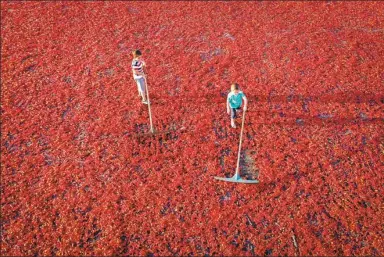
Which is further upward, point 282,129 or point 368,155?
point 282,129

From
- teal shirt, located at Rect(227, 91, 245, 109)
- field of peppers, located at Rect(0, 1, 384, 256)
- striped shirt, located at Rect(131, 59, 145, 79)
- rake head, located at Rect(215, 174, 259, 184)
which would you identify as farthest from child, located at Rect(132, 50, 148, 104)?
rake head, located at Rect(215, 174, 259, 184)

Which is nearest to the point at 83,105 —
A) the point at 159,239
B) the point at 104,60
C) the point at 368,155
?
the point at 104,60

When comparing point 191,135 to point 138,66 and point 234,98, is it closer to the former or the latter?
point 234,98

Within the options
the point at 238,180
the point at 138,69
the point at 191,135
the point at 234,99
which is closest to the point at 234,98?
the point at 234,99

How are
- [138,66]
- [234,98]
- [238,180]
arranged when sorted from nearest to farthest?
[238,180] < [234,98] < [138,66]

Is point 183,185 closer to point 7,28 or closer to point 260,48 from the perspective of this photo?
point 260,48

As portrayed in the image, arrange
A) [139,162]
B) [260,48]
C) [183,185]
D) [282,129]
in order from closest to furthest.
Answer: [183,185] < [139,162] < [282,129] < [260,48]
